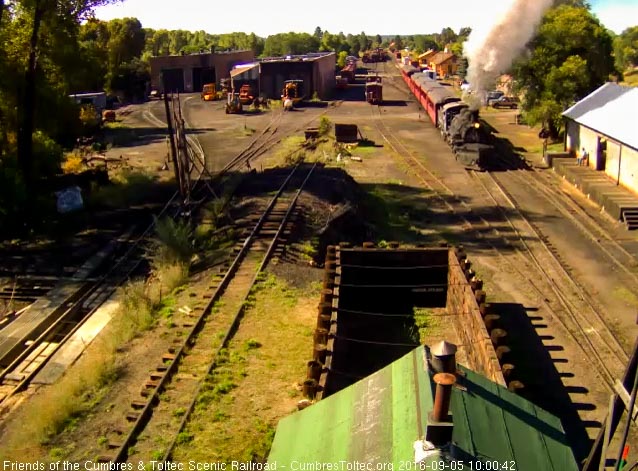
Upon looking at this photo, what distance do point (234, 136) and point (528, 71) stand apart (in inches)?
710

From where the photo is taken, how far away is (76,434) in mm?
9945

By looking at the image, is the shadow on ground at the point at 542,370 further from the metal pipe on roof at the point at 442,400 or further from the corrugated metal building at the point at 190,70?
the corrugated metal building at the point at 190,70

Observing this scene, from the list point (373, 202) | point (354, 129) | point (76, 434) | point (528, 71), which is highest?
point (528, 71)

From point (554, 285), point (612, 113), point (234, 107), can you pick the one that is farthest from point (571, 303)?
point (234, 107)

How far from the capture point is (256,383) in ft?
36.6

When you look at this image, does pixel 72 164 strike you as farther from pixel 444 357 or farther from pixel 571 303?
pixel 444 357

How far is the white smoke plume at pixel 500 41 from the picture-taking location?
30.2 metres

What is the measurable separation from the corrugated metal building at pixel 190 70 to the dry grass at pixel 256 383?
194 feet

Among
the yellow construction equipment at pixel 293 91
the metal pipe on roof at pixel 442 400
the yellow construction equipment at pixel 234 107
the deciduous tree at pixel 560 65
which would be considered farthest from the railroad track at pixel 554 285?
the yellow construction equipment at pixel 293 91

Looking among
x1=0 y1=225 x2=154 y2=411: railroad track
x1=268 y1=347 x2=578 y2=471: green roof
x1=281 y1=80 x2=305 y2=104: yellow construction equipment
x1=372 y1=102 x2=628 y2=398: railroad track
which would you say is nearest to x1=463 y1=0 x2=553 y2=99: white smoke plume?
x1=372 y1=102 x2=628 y2=398: railroad track

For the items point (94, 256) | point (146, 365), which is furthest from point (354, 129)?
point (146, 365)

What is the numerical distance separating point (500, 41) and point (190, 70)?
4666 centimetres

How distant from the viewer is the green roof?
475cm

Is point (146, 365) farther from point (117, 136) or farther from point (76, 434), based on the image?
point (117, 136)
